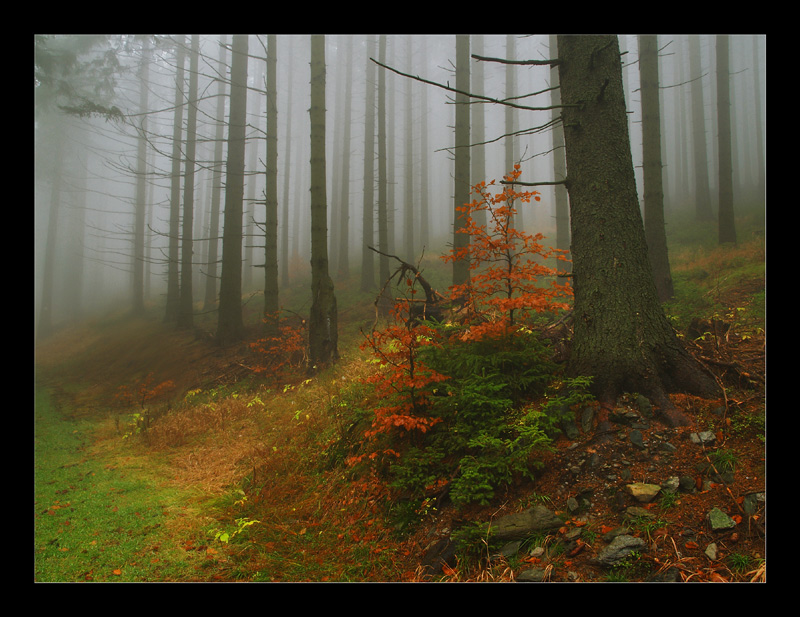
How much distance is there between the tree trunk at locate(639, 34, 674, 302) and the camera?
24.3 feet

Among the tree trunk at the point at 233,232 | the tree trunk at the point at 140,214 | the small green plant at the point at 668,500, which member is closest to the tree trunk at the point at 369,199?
the tree trunk at the point at 233,232

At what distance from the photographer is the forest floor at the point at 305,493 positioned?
8.87 feet

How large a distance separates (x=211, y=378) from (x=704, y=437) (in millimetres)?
9006

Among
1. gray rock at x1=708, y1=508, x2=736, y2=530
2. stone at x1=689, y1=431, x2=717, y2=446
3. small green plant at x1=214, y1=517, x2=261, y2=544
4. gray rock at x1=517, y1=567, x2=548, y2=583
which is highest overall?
stone at x1=689, y1=431, x2=717, y2=446

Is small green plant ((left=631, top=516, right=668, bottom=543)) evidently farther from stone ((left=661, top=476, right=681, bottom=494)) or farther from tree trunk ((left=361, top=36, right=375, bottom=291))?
tree trunk ((left=361, top=36, right=375, bottom=291))

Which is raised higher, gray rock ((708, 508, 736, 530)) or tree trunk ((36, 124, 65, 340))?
tree trunk ((36, 124, 65, 340))

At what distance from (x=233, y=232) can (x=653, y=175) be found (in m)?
10.0

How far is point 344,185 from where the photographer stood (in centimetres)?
1969

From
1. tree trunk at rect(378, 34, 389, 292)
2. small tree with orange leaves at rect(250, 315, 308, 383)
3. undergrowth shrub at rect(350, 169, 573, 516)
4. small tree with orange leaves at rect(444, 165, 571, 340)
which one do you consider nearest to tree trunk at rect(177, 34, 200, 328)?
small tree with orange leaves at rect(250, 315, 308, 383)

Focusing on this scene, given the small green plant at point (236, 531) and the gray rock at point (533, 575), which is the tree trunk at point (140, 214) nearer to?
the small green plant at point (236, 531)

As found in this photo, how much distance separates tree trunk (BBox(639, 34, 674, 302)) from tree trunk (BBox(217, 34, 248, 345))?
9513 mm
